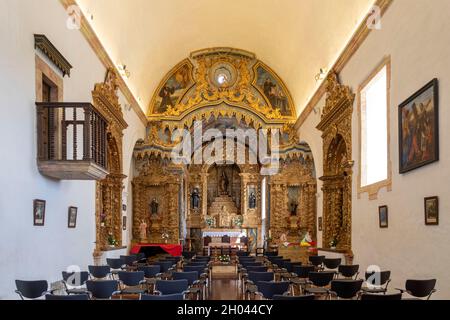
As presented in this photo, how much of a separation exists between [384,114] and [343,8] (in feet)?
12.6

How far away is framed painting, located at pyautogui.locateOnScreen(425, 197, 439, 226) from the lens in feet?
30.0

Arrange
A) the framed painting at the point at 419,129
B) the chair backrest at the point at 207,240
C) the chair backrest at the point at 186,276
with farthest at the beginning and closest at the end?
the chair backrest at the point at 207,240, the chair backrest at the point at 186,276, the framed painting at the point at 419,129

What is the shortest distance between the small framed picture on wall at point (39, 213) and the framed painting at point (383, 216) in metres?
8.08

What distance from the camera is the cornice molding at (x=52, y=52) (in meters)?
10.6

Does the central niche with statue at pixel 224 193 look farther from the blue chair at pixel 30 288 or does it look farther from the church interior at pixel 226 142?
the blue chair at pixel 30 288

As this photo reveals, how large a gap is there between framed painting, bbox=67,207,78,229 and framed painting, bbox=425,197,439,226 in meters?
8.42

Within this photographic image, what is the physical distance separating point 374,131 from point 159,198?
1280cm

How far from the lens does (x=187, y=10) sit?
68.7 feet

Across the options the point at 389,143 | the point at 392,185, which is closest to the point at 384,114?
the point at 389,143

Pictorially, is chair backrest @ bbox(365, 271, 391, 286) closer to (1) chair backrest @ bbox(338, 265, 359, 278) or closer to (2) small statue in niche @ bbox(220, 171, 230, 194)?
(1) chair backrest @ bbox(338, 265, 359, 278)

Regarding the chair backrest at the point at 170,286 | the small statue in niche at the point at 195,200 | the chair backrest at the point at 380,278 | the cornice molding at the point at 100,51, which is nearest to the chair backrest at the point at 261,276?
the chair backrest at the point at 170,286

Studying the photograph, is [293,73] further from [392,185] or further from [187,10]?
[392,185]

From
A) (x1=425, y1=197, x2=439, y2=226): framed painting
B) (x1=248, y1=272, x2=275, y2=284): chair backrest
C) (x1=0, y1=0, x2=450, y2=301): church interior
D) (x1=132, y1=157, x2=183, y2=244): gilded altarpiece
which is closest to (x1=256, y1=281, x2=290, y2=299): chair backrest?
(x1=0, y1=0, x2=450, y2=301): church interior

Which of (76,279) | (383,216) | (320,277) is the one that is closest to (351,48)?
(383,216)
